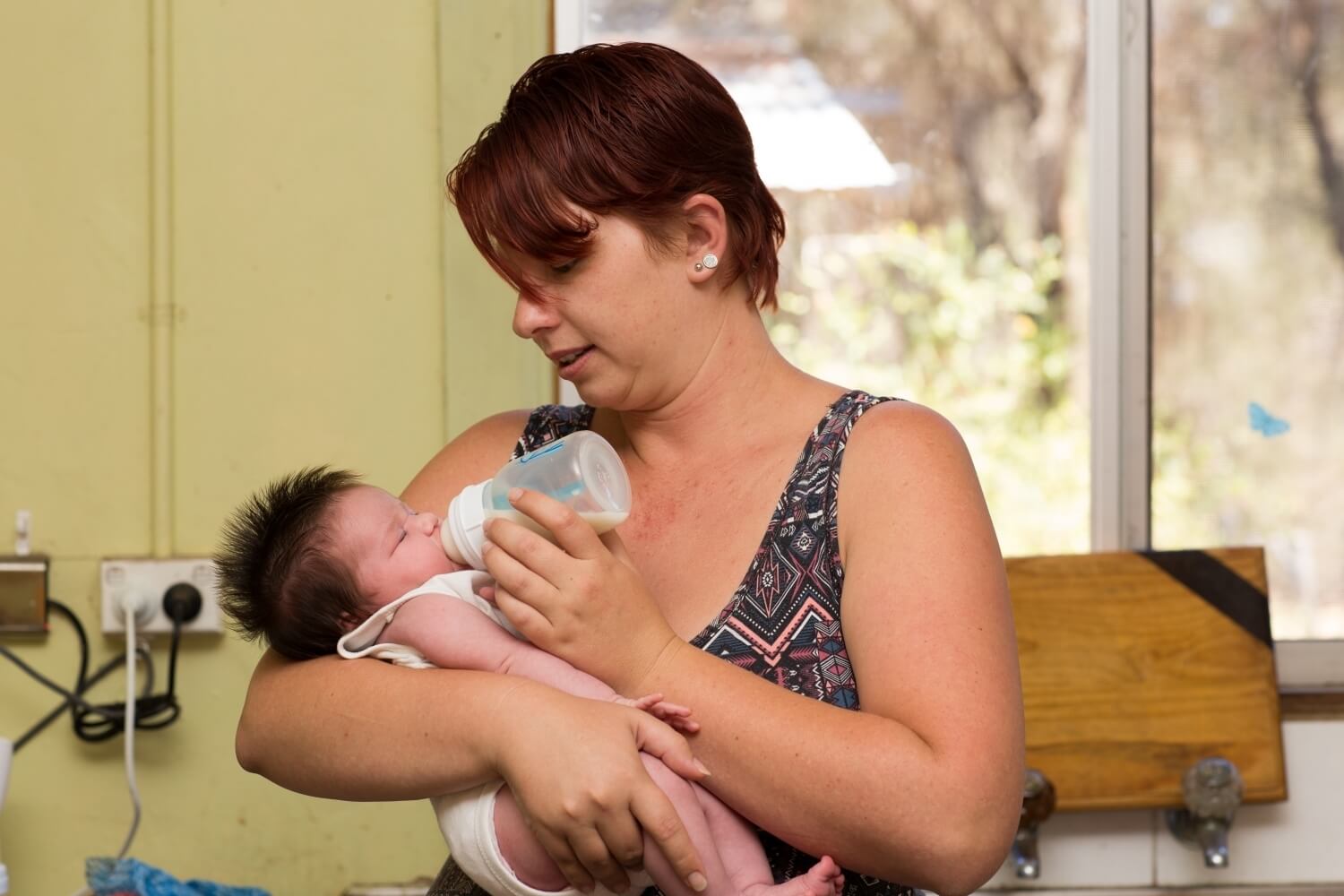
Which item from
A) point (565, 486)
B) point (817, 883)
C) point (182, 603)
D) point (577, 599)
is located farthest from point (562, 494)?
point (182, 603)

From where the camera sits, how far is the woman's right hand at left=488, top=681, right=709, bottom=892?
0.99 meters

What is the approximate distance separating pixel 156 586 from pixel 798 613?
128 centimetres

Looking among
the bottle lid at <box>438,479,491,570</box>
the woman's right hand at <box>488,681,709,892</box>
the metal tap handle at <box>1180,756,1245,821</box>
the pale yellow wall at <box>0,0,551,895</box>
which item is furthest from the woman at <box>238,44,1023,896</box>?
the metal tap handle at <box>1180,756,1245,821</box>

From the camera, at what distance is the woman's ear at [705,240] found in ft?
4.14

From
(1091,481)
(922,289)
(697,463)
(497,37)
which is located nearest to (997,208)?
(922,289)

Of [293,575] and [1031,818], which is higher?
[293,575]

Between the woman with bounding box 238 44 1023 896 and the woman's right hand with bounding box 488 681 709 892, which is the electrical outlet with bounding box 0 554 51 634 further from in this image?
the woman's right hand with bounding box 488 681 709 892

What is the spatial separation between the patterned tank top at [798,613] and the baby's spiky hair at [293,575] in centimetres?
34

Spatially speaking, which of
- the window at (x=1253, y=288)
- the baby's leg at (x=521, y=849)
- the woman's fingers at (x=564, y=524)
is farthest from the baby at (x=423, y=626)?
the window at (x=1253, y=288)

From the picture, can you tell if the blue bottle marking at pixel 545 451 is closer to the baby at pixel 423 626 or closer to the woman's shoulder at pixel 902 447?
the baby at pixel 423 626

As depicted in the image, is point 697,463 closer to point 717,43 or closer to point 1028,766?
point 1028,766

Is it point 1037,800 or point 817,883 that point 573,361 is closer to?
point 817,883

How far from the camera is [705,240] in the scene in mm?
1273

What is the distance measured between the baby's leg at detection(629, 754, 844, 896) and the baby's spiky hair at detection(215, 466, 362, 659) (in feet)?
1.21
